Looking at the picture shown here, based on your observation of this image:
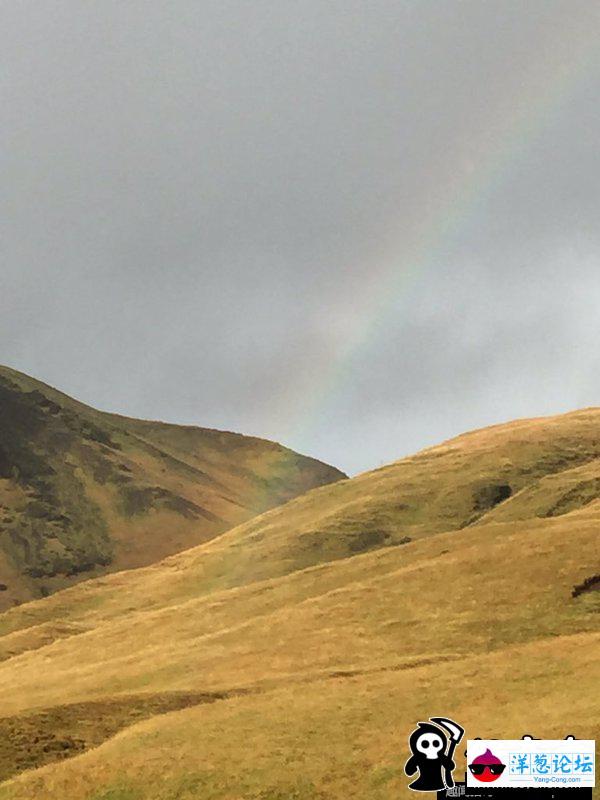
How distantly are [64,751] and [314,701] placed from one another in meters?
13.4

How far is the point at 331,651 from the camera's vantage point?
2522 inches

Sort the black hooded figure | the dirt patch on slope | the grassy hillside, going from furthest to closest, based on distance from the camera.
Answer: the dirt patch on slope → the grassy hillside → the black hooded figure

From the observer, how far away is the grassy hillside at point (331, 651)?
40.5 metres

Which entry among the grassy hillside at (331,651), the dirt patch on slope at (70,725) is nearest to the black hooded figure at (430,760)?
the grassy hillside at (331,651)

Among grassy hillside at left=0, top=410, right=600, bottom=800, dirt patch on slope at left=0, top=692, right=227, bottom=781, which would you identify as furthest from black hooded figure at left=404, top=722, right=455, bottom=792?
dirt patch on slope at left=0, top=692, right=227, bottom=781

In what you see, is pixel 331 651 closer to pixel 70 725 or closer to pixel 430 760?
pixel 70 725

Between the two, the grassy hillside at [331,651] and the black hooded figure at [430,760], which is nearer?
the black hooded figure at [430,760]

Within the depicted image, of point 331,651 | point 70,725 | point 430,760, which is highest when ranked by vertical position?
point 331,651

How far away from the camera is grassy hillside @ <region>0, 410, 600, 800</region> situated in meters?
40.5

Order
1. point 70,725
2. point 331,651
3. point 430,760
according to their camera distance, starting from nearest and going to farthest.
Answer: point 430,760 < point 70,725 < point 331,651

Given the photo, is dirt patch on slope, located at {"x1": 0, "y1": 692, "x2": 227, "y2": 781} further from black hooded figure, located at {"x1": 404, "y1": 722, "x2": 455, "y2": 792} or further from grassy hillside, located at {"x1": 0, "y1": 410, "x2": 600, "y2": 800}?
black hooded figure, located at {"x1": 404, "y1": 722, "x2": 455, "y2": 792}

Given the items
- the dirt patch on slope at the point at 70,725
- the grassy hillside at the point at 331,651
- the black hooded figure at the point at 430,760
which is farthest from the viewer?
the dirt patch on slope at the point at 70,725

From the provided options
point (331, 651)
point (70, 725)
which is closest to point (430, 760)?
point (70, 725)

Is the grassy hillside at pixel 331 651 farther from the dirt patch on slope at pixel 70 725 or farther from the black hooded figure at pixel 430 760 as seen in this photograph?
the black hooded figure at pixel 430 760
